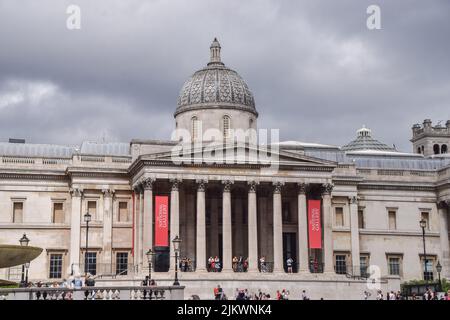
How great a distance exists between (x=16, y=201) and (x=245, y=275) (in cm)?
2037

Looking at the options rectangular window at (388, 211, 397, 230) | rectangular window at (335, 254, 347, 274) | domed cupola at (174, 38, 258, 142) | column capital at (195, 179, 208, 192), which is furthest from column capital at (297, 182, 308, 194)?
rectangular window at (388, 211, 397, 230)

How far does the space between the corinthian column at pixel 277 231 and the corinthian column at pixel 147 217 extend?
376 inches

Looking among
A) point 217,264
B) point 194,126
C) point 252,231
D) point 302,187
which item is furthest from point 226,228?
point 194,126

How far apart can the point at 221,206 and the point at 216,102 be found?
31.5 ft

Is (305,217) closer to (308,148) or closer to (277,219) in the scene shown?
(277,219)

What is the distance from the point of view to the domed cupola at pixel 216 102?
235 ft

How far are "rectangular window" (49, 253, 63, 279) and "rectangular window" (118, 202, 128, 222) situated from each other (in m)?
5.77

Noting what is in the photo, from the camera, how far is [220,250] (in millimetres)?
67688

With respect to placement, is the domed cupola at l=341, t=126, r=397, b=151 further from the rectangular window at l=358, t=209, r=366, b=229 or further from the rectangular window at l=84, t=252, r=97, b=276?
the rectangular window at l=84, t=252, r=97, b=276

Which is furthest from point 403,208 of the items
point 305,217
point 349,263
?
point 305,217

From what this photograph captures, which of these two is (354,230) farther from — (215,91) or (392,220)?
(215,91)

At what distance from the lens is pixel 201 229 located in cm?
6241

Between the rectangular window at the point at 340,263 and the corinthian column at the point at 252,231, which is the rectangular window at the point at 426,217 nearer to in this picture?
the rectangular window at the point at 340,263

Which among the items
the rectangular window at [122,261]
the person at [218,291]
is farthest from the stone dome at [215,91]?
the person at [218,291]
